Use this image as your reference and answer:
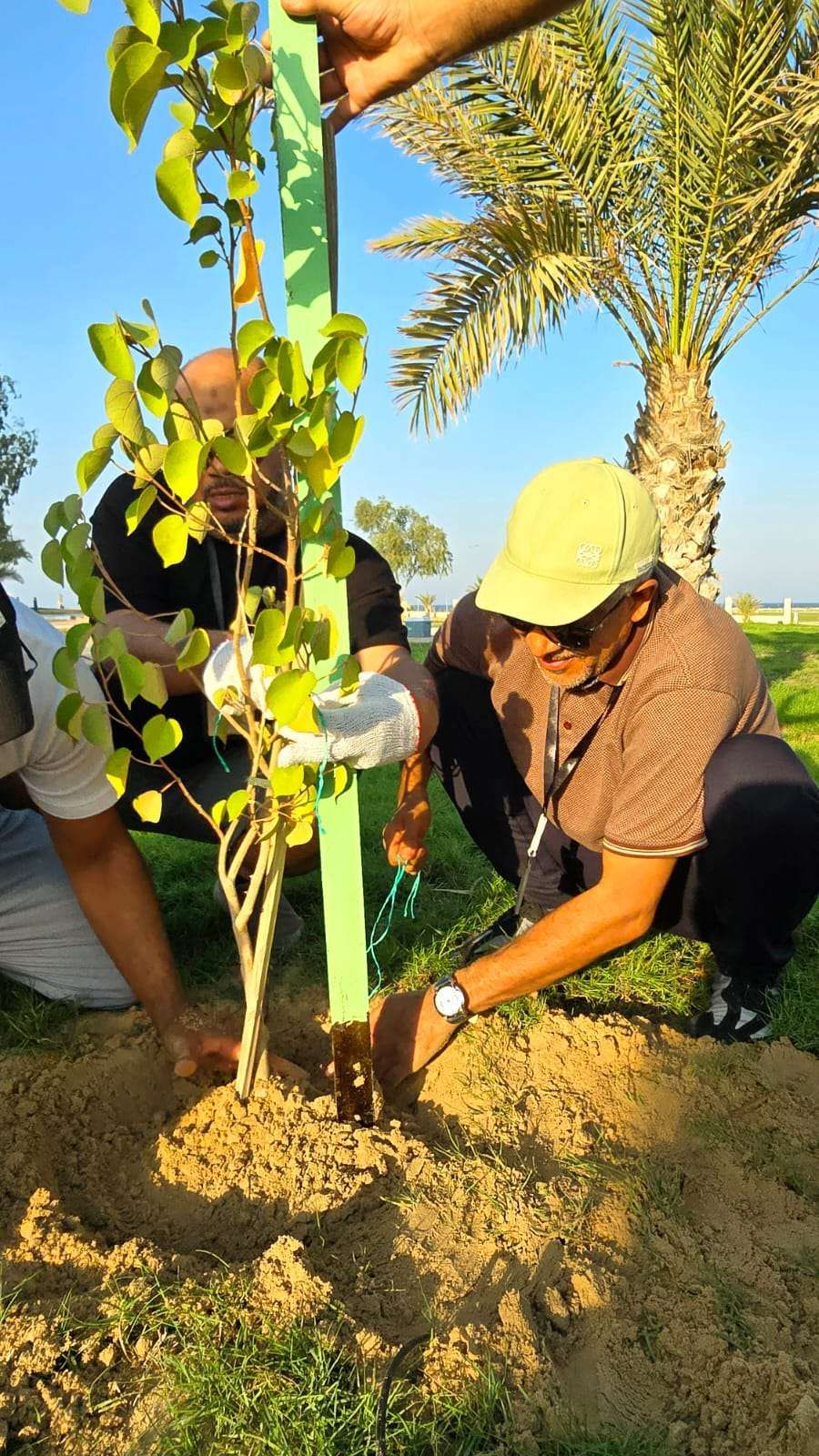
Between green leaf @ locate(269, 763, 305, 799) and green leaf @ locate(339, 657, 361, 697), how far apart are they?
0.53 feet

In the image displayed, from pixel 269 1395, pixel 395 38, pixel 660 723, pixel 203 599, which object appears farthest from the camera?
pixel 203 599

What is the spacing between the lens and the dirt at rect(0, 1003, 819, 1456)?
136 centimetres

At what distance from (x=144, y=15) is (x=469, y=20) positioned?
2.90 feet

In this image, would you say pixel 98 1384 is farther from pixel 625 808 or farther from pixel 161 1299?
pixel 625 808

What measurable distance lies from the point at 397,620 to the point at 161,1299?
1816mm

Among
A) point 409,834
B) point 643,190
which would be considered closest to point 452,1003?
point 409,834

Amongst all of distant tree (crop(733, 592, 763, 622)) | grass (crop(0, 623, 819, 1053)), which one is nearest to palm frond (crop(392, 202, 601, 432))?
grass (crop(0, 623, 819, 1053))

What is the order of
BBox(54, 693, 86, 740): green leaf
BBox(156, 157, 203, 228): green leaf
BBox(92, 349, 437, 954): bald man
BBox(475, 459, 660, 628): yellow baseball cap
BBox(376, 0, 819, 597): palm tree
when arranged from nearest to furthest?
BBox(156, 157, 203, 228): green leaf → BBox(54, 693, 86, 740): green leaf → BBox(475, 459, 660, 628): yellow baseball cap → BBox(92, 349, 437, 954): bald man → BBox(376, 0, 819, 597): palm tree

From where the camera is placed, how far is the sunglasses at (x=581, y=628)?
6.32 feet

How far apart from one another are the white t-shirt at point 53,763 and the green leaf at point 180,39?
1.22m

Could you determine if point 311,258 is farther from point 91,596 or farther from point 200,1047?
point 200,1047

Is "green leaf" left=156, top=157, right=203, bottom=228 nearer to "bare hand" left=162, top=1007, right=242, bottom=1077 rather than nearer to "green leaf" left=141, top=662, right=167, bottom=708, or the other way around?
"green leaf" left=141, top=662, right=167, bottom=708

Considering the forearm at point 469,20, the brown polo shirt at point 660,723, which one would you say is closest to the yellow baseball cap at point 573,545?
the brown polo shirt at point 660,723

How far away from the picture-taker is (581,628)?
6.41 ft
